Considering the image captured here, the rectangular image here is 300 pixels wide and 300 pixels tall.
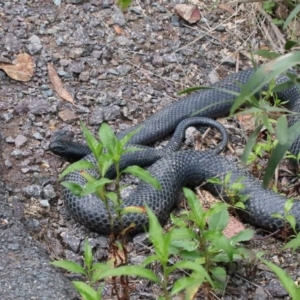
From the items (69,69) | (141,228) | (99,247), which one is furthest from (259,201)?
(69,69)

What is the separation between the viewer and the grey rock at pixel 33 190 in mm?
4680

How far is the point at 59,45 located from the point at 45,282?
3073 millimetres

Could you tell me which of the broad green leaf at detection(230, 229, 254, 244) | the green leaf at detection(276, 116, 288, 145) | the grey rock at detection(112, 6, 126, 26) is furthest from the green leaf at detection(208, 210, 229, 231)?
the grey rock at detection(112, 6, 126, 26)

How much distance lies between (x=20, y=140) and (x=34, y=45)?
130cm

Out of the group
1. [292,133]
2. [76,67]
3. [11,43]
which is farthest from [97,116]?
[292,133]

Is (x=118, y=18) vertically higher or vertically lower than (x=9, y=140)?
higher

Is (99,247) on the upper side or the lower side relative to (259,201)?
lower

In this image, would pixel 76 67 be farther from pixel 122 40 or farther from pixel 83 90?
pixel 122 40

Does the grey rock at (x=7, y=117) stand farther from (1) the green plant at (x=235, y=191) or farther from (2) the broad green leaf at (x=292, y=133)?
(2) the broad green leaf at (x=292, y=133)

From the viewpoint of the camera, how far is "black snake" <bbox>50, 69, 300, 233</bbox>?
4.46m

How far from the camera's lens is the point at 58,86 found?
5.83m

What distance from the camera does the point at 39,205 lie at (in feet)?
15.2

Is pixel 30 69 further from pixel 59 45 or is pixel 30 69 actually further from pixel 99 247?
pixel 99 247

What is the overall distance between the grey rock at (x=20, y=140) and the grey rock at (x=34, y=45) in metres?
1.16
